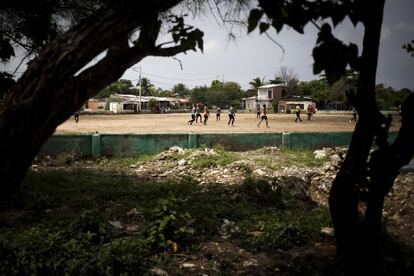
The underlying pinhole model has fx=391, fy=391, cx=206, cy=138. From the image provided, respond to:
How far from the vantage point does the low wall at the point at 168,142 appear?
36.0 feet

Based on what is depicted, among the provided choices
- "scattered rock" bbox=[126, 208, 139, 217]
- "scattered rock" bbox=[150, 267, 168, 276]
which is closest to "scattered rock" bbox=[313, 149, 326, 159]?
"scattered rock" bbox=[126, 208, 139, 217]

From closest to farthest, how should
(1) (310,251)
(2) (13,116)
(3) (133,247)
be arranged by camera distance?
(2) (13,116) < (3) (133,247) < (1) (310,251)

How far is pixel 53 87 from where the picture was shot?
2.08 metres

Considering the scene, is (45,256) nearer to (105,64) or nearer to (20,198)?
(105,64)

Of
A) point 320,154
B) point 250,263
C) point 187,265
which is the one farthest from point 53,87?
point 320,154

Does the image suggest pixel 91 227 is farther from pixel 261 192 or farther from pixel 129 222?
pixel 261 192

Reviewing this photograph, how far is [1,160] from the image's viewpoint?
2057 millimetres

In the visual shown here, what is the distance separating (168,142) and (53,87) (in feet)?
31.9

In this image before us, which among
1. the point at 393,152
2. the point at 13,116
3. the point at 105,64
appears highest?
the point at 105,64

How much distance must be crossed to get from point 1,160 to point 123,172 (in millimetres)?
7466

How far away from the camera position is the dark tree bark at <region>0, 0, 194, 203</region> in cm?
205

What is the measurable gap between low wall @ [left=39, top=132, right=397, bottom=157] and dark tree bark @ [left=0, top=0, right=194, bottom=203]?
9.05 metres

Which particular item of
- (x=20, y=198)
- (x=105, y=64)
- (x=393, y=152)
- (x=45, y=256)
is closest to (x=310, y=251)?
(x=393, y=152)

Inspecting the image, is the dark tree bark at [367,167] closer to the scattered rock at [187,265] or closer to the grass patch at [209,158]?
the scattered rock at [187,265]
